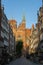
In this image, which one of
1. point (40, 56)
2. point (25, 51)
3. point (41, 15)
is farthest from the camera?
point (25, 51)

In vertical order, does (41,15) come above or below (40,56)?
above

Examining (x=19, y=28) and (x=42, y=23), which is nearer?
(x=42, y=23)

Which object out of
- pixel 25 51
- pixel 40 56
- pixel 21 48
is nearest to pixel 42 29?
pixel 40 56

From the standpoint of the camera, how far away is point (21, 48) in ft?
569

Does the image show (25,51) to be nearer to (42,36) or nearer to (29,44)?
(29,44)

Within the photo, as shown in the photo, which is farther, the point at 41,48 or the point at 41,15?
the point at 41,15

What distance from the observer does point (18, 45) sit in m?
177

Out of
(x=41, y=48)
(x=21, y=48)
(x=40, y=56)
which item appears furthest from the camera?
(x=21, y=48)

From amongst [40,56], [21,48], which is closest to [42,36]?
[40,56]

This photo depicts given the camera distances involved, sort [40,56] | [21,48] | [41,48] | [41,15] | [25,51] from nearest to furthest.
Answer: [40,56], [41,48], [41,15], [21,48], [25,51]

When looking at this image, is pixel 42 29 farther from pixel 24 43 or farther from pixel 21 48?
pixel 24 43

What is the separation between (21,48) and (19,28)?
2879 cm

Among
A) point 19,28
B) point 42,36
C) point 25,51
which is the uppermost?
point 42,36

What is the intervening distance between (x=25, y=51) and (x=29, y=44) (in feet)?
26.8
